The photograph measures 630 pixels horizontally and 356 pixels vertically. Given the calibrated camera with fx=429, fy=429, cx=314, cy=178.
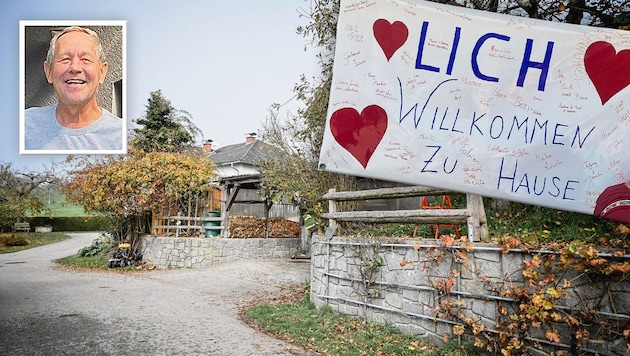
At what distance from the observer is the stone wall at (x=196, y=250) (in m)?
10.6

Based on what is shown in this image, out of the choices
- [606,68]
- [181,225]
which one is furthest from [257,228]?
[606,68]

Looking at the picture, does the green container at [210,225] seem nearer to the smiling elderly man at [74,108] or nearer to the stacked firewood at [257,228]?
the stacked firewood at [257,228]

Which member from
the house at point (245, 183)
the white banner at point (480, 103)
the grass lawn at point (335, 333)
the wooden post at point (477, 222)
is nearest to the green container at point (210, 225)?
the house at point (245, 183)

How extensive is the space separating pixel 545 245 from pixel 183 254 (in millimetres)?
9064

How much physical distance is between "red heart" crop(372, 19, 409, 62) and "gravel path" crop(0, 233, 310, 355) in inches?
112

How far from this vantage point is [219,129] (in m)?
21.9

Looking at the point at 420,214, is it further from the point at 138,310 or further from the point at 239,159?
the point at 239,159

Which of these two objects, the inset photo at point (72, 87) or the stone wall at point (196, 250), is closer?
the inset photo at point (72, 87)

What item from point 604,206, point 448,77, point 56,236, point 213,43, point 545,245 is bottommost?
point 56,236

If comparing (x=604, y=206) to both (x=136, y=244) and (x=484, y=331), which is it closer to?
(x=484, y=331)

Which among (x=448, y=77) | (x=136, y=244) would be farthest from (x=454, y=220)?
(x=136, y=244)

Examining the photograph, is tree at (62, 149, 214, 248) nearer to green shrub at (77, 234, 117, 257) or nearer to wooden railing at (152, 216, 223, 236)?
wooden railing at (152, 216, 223, 236)

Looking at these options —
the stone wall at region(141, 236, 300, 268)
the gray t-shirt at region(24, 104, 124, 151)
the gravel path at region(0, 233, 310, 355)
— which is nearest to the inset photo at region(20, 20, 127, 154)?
the gray t-shirt at region(24, 104, 124, 151)

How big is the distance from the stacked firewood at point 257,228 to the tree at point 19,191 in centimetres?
809
